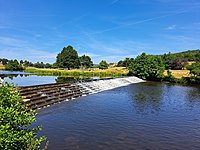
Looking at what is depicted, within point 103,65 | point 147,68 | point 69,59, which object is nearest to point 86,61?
point 103,65

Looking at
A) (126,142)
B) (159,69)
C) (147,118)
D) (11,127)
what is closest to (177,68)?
(159,69)

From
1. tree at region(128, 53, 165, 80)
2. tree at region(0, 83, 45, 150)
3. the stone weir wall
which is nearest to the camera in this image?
tree at region(0, 83, 45, 150)

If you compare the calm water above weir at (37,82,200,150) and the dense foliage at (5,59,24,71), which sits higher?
the dense foliage at (5,59,24,71)

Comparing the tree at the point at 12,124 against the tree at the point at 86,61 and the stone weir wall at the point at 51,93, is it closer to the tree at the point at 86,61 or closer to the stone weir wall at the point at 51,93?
the stone weir wall at the point at 51,93

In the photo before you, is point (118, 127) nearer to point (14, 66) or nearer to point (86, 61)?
point (14, 66)

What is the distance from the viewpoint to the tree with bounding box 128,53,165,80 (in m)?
70.9

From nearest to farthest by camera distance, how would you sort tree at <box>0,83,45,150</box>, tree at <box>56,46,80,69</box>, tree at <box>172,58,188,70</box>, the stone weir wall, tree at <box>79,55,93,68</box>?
tree at <box>0,83,45,150</box>
the stone weir wall
tree at <box>172,58,188,70</box>
tree at <box>56,46,80,69</box>
tree at <box>79,55,93,68</box>

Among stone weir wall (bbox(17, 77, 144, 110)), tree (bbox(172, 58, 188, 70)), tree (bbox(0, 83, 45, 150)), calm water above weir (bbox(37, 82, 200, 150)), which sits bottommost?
calm water above weir (bbox(37, 82, 200, 150))

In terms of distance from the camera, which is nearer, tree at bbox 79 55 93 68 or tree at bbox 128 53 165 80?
tree at bbox 128 53 165 80

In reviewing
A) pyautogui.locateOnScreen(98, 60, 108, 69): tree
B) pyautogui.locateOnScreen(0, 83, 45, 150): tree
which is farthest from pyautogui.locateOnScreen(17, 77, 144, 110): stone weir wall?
pyautogui.locateOnScreen(98, 60, 108, 69): tree

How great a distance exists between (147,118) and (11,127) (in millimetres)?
15827

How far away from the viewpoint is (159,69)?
71.4 metres

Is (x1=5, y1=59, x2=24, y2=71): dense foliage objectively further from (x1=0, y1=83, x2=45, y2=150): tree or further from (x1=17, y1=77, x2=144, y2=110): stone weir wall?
(x1=0, y1=83, x2=45, y2=150): tree

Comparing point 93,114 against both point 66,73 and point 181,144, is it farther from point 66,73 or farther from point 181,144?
point 66,73
